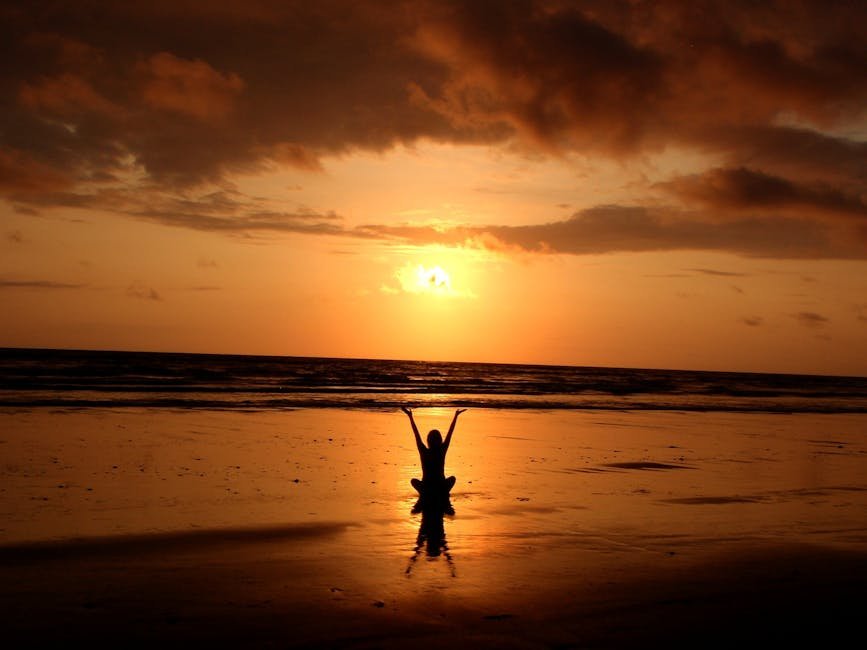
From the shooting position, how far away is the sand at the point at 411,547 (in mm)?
6578

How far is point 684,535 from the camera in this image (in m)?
10.3

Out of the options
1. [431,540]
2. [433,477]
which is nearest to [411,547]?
[431,540]

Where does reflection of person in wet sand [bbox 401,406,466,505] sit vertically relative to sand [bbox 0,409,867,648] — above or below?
above

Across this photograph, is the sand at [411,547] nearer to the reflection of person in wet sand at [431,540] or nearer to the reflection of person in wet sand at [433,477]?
the reflection of person in wet sand at [431,540]

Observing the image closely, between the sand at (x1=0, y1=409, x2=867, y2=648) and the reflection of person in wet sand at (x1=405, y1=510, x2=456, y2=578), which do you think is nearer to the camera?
the sand at (x1=0, y1=409, x2=867, y2=648)

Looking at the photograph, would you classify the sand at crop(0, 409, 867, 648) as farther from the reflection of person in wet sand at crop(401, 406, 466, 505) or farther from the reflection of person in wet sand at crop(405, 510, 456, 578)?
the reflection of person in wet sand at crop(401, 406, 466, 505)

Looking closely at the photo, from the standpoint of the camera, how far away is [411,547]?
920 centimetres

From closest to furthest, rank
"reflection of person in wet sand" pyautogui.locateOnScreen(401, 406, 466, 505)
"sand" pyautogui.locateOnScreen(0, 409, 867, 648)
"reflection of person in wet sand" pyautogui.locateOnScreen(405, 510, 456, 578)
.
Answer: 1. "sand" pyautogui.locateOnScreen(0, 409, 867, 648)
2. "reflection of person in wet sand" pyautogui.locateOnScreen(405, 510, 456, 578)
3. "reflection of person in wet sand" pyautogui.locateOnScreen(401, 406, 466, 505)

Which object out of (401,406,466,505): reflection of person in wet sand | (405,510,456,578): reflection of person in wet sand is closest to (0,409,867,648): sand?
(405,510,456,578): reflection of person in wet sand

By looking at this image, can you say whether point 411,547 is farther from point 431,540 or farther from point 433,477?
point 433,477

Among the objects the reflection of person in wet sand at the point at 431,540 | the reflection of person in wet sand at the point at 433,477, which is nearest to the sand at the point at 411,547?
the reflection of person in wet sand at the point at 431,540

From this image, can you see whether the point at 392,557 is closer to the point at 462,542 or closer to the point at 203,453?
the point at 462,542

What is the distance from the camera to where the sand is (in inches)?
259

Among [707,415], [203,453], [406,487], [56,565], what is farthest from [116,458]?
[707,415]
